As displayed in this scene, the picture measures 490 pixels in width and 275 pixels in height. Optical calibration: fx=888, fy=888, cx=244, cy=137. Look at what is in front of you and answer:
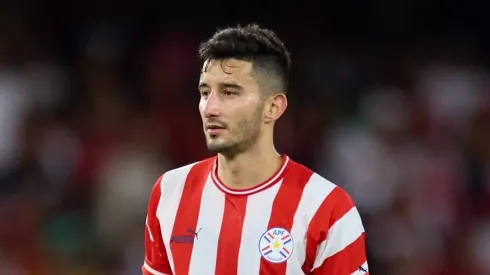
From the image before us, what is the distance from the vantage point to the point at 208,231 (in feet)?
8.99

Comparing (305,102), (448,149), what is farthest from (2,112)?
(448,149)

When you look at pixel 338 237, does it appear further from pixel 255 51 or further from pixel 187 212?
pixel 255 51

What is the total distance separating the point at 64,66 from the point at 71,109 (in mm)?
441

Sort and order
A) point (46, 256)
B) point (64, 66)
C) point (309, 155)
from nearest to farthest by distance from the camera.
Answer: point (46, 256) < point (309, 155) < point (64, 66)

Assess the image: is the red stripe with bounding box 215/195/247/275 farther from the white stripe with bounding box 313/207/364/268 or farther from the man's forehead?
the man's forehead

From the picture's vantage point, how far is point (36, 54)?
6301 mm

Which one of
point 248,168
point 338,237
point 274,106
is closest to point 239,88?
point 274,106

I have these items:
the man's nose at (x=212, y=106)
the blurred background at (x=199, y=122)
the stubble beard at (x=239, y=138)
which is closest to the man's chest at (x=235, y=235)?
the stubble beard at (x=239, y=138)

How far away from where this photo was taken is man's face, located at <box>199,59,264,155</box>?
104 inches

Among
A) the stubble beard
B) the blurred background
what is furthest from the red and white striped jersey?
the blurred background

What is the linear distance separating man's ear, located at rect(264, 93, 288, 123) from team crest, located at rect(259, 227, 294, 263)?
0.34 m

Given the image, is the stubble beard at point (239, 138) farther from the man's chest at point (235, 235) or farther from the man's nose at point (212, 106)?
the man's chest at point (235, 235)

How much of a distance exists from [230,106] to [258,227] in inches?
14.9

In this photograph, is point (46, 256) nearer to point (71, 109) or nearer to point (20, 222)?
point (20, 222)
